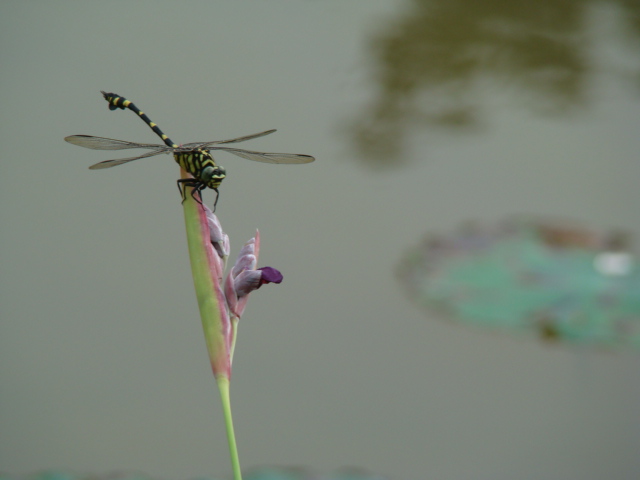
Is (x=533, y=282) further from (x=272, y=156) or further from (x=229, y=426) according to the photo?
(x=229, y=426)

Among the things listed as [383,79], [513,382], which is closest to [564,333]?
[513,382]

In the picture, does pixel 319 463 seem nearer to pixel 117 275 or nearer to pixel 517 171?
pixel 117 275

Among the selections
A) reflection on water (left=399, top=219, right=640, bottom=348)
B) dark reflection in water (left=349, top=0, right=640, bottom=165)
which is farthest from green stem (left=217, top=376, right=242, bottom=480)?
dark reflection in water (left=349, top=0, right=640, bottom=165)

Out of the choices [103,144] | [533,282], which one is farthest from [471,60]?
[103,144]

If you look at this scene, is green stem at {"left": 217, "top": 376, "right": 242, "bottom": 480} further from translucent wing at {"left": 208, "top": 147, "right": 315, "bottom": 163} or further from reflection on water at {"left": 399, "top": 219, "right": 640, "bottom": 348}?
reflection on water at {"left": 399, "top": 219, "right": 640, "bottom": 348}

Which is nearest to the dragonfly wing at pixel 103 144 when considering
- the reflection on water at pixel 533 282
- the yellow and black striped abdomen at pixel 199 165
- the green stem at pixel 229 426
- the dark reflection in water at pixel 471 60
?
the yellow and black striped abdomen at pixel 199 165

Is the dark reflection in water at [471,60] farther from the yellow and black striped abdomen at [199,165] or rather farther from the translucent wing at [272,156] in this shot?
the yellow and black striped abdomen at [199,165]
